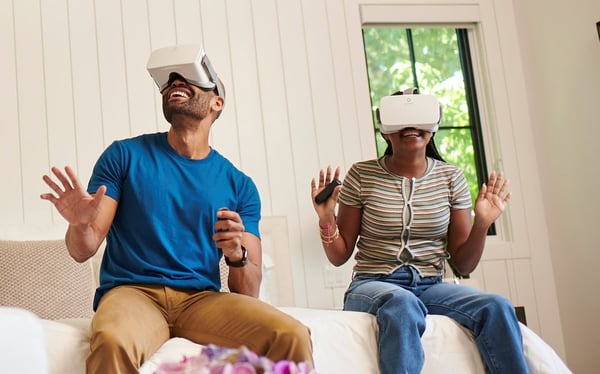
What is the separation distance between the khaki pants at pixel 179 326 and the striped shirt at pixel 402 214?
654mm

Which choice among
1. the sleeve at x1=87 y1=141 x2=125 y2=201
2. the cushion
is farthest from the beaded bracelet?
the cushion

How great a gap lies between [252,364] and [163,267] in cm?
131

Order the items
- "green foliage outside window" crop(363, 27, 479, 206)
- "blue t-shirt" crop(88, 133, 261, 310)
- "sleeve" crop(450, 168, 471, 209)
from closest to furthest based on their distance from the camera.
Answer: "blue t-shirt" crop(88, 133, 261, 310) → "sleeve" crop(450, 168, 471, 209) → "green foliage outside window" crop(363, 27, 479, 206)

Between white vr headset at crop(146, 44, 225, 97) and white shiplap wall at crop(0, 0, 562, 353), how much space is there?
3.85 ft

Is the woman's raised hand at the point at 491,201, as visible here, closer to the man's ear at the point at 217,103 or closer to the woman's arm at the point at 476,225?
the woman's arm at the point at 476,225

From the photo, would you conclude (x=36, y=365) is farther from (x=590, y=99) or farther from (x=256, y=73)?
(x=590, y=99)

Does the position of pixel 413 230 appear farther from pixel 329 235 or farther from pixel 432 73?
pixel 432 73

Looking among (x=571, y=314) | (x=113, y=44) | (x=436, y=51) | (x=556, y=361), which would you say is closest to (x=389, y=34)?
(x=436, y=51)

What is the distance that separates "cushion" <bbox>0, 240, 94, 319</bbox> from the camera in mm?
2670

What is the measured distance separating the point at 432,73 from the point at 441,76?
0.05 metres

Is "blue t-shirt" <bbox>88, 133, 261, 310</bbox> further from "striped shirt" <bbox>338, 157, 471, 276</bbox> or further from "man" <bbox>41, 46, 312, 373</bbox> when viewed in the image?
"striped shirt" <bbox>338, 157, 471, 276</bbox>

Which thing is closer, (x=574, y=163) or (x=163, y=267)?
(x=163, y=267)

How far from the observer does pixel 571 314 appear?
3791 millimetres

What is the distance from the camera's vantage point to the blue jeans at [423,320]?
2104mm
